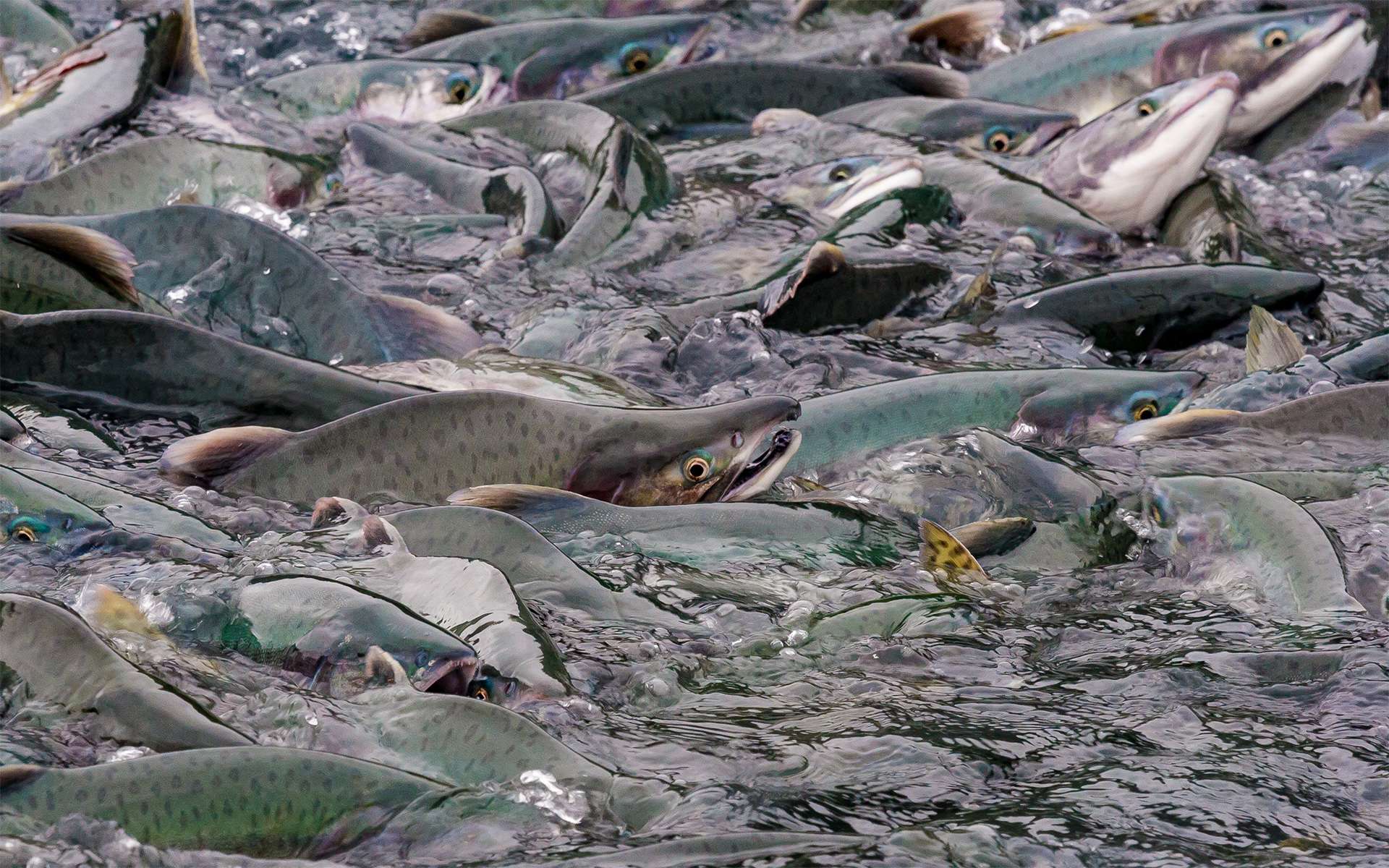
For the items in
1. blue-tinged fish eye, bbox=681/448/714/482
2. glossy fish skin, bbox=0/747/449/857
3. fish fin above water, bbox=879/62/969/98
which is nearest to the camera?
glossy fish skin, bbox=0/747/449/857

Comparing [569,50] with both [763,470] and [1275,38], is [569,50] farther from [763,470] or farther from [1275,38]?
[763,470]

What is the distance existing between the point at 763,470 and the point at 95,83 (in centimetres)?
357

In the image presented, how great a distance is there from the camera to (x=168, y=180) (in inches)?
211

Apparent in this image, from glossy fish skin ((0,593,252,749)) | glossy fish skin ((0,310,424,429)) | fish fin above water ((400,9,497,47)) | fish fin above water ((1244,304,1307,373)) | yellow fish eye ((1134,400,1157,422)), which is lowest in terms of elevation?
yellow fish eye ((1134,400,1157,422))

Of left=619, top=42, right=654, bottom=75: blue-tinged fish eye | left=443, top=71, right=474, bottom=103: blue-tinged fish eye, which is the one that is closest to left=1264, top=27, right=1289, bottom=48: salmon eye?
left=619, top=42, right=654, bottom=75: blue-tinged fish eye

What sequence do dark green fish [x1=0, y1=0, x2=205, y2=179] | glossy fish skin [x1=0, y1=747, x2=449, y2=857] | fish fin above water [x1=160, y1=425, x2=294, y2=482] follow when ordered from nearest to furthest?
glossy fish skin [x1=0, y1=747, x2=449, y2=857] → fish fin above water [x1=160, y1=425, x2=294, y2=482] → dark green fish [x1=0, y1=0, x2=205, y2=179]

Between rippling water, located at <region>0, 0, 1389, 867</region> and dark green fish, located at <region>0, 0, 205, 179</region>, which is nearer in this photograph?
rippling water, located at <region>0, 0, 1389, 867</region>

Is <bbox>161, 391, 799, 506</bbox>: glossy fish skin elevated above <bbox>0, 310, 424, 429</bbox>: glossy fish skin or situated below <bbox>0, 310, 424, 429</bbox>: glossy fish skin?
below

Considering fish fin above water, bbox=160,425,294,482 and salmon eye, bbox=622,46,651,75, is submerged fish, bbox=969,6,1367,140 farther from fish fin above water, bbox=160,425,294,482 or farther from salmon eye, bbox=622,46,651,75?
fish fin above water, bbox=160,425,294,482

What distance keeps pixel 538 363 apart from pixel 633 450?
0.56 metres

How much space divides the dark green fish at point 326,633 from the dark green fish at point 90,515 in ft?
0.95

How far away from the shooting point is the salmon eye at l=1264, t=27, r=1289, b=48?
6.43 meters

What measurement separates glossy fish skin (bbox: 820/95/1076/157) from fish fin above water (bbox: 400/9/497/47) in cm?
189

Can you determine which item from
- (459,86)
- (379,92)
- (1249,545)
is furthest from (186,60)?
(1249,545)
